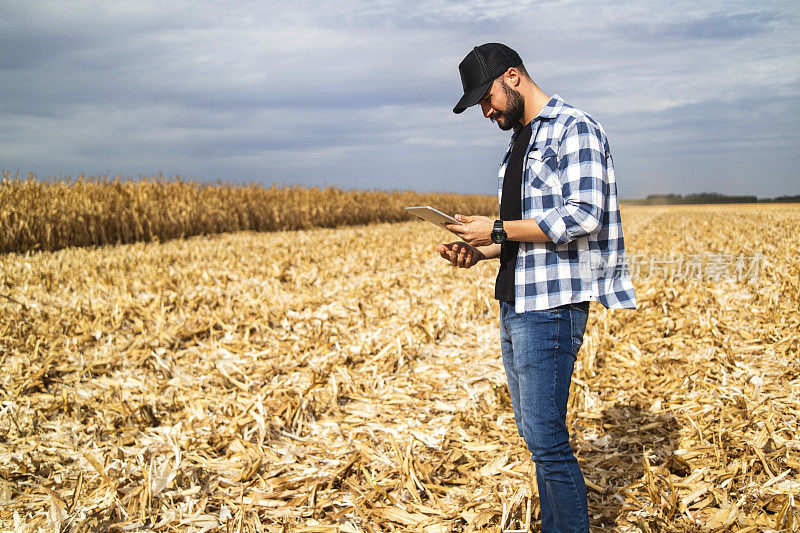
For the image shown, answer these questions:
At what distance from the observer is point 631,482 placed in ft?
11.7

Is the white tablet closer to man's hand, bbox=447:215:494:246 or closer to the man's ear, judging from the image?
man's hand, bbox=447:215:494:246

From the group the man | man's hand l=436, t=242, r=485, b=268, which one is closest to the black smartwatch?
the man

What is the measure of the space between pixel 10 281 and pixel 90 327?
3.21 metres

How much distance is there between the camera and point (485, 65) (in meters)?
2.42

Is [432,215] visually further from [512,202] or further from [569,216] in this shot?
[569,216]

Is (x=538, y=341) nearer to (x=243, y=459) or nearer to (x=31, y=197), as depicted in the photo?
(x=243, y=459)

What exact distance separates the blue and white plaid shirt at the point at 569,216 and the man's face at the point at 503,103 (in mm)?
100

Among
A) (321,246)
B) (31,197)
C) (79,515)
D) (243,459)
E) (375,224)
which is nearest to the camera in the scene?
(79,515)

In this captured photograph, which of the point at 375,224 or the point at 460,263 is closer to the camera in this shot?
the point at 460,263

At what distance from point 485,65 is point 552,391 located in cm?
145

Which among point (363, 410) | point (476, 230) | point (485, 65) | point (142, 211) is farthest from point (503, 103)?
point (142, 211)

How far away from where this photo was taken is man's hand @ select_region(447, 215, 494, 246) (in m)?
2.38

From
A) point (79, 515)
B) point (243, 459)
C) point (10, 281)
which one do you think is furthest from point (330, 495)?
point (10, 281)

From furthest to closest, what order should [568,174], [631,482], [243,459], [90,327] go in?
[90,327], [243,459], [631,482], [568,174]
